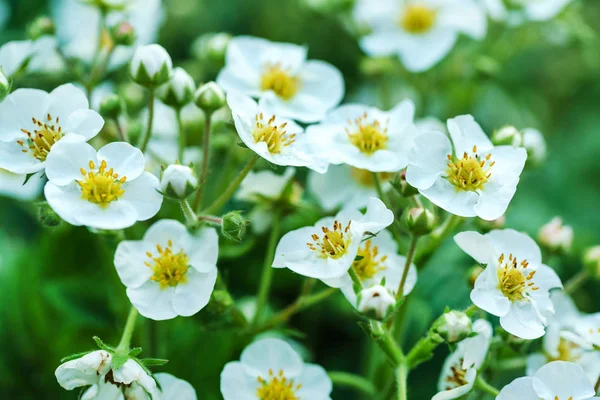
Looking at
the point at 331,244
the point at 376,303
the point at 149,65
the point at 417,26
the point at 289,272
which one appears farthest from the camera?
the point at 417,26

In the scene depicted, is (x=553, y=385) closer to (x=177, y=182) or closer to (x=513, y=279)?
(x=513, y=279)

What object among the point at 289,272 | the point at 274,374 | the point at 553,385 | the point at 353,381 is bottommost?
the point at 289,272

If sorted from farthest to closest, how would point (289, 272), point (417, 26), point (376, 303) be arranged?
point (417, 26) → point (289, 272) → point (376, 303)

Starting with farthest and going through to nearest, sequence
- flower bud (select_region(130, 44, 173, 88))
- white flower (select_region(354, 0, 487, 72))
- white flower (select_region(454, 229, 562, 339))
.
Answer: white flower (select_region(354, 0, 487, 72)), flower bud (select_region(130, 44, 173, 88)), white flower (select_region(454, 229, 562, 339))

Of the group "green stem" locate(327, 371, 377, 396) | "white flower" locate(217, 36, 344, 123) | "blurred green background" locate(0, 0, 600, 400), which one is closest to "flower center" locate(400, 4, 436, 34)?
"blurred green background" locate(0, 0, 600, 400)

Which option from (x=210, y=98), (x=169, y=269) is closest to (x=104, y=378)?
(x=169, y=269)

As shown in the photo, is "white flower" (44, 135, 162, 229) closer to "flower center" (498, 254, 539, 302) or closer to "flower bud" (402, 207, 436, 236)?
"flower bud" (402, 207, 436, 236)

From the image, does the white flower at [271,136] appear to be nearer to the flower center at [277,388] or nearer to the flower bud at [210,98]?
the flower bud at [210,98]
